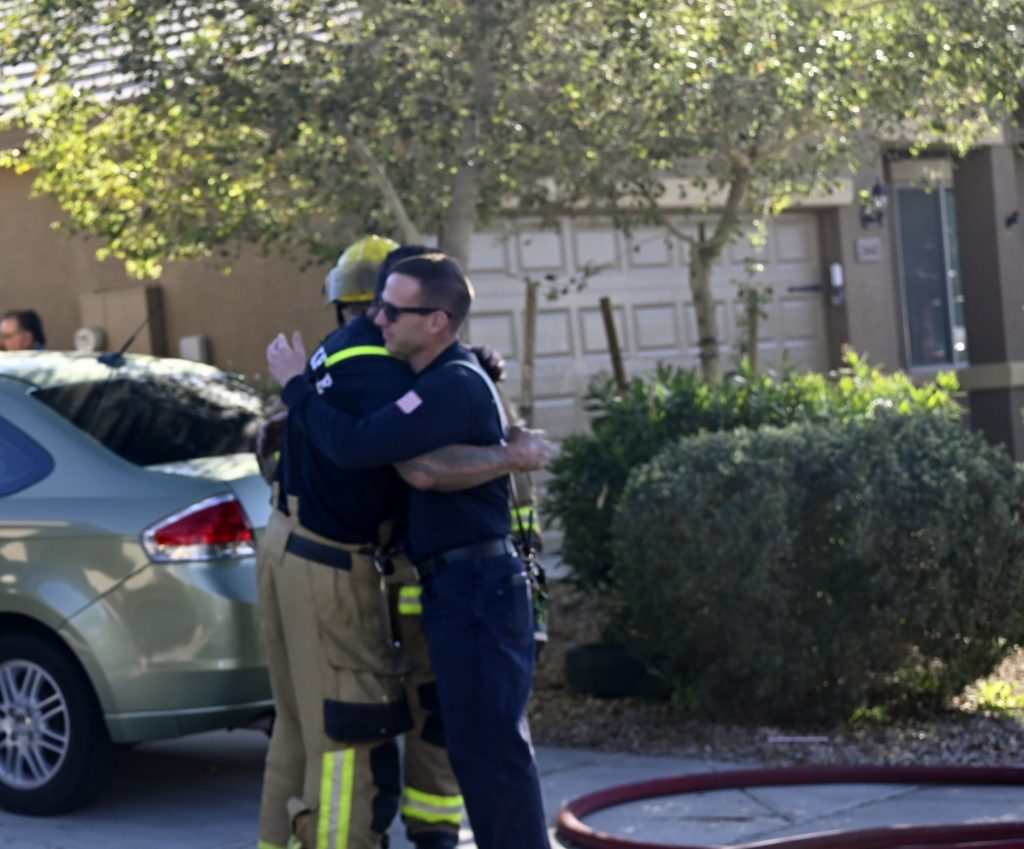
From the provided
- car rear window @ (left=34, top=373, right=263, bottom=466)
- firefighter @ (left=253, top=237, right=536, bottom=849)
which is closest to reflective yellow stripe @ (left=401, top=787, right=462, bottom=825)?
firefighter @ (left=253, top=237, right=536, bottom=849)

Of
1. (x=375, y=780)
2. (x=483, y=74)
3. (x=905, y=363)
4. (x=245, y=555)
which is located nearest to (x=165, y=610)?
(x=245, y=555)

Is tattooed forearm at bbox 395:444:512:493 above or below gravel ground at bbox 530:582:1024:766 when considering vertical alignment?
above

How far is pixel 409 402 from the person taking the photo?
16.0ft

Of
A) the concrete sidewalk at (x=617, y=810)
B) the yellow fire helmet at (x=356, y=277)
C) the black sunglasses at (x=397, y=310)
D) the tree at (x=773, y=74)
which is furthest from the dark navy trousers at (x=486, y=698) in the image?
the tree at (x=773, y=74)

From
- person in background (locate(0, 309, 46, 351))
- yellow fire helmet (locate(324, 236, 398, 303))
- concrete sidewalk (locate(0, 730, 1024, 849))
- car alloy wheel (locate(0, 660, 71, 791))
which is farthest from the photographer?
person in background (locate(0, 309, 46, 351))

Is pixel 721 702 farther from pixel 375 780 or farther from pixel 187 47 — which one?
pixel 187 47

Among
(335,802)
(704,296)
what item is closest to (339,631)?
(335,802)

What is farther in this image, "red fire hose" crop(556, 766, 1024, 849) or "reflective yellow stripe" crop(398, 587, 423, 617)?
"red fire hose" crop(556, 766, 1024, 849)

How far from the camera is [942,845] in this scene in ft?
18.4

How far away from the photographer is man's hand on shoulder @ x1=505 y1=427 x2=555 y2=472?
4945 millimetres

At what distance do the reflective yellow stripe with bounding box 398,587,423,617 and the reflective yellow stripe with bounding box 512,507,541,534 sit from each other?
376mm

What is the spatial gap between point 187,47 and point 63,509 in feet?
10.2

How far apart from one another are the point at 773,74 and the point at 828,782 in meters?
3.87

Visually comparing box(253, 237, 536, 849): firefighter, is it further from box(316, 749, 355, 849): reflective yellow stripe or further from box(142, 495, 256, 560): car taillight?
box(142, 495, 256, 560): car taillight
